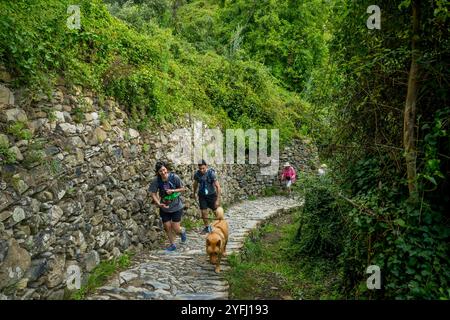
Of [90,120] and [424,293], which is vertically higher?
[90,120]

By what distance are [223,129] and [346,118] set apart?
8.82m

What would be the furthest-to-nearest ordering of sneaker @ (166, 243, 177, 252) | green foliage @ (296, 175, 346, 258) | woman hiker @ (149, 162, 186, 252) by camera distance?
green foliage @ (296, 175, 346, 258), sneaker @ (166, 243, 177, 252), woman hiker @ (149, 162, 186, 252)

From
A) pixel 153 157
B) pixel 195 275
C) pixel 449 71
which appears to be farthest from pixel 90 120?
pixel 449 71

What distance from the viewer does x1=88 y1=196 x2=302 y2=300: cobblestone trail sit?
5.35 m

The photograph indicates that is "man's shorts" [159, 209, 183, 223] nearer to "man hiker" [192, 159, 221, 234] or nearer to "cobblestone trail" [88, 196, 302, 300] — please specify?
"cobblestone trail" [88, 196, 302, 300]

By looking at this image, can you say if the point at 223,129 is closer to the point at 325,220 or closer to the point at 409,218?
the point at 325,220

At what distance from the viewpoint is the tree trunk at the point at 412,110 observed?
175 inches

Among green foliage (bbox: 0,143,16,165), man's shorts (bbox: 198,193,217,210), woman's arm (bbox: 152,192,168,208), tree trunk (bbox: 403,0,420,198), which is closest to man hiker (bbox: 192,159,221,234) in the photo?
man's shorts (bbox: 198,193,217,210)

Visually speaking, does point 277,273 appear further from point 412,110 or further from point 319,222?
point 412,110

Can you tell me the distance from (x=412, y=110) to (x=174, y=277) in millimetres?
4141

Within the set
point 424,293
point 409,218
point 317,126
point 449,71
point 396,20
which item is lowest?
point 424,293

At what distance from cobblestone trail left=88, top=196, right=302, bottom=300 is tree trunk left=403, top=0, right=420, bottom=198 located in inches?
116

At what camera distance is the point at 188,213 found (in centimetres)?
1030
